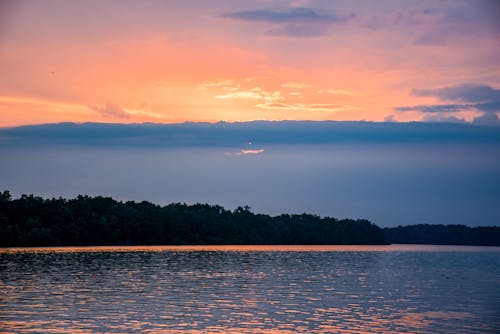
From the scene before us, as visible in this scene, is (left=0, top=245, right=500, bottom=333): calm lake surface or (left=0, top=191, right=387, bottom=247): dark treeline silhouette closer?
(left=0, top=245, right=500, bottom=333): calm lake surface

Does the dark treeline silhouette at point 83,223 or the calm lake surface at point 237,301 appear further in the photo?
the dark treeline silhouette at point 83,223

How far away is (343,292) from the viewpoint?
6575 cm

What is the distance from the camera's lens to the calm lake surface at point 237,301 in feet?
143

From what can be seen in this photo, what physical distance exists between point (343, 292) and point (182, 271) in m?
30.4

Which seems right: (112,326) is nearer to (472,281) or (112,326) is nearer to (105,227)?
(472,281)

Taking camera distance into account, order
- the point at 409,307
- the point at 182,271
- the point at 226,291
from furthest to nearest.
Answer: the point at 182,271 → the point at 226,291 → the point at 409,307

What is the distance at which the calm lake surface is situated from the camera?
4347 centimetres

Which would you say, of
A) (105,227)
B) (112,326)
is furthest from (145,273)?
(105,227)

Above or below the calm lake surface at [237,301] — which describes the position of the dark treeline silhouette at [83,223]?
above

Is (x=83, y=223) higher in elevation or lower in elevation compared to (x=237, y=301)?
higher

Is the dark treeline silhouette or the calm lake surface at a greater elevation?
the dark treeline silhouette

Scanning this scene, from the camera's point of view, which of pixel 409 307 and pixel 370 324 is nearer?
pixel 370 324

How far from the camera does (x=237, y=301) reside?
2238 inches

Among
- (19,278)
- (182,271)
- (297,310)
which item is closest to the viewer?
(297,310)
